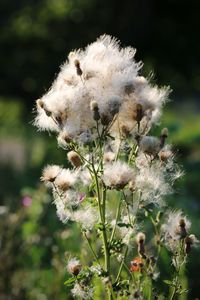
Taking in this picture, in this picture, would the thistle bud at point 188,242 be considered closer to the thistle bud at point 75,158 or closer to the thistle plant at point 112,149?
the thistle plant at point 112,149

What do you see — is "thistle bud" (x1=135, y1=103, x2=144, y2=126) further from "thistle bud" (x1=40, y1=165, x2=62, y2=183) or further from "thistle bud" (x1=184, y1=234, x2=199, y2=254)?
"thistle bud" (x1=184, y1=234, x2=199, y2=254)

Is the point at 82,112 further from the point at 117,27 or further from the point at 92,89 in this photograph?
the point at 117,27

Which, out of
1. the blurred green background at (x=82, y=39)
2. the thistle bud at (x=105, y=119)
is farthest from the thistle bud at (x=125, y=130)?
the blurred green background at (x=82, y=39)

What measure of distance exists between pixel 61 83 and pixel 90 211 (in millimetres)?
485

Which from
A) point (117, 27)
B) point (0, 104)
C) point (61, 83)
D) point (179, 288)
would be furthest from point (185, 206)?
point (0, 104)

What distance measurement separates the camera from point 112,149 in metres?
2.99

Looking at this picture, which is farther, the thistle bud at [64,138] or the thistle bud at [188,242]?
the thistle bud at [188,242]

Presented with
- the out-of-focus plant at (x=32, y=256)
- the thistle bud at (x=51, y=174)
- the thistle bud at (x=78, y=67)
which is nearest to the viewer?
the thistle bud at (x=78, y=67)

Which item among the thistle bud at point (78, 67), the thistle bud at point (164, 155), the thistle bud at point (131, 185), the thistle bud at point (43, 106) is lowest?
the thistle bud at point (131, 185)

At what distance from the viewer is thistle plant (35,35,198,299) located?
2.59m

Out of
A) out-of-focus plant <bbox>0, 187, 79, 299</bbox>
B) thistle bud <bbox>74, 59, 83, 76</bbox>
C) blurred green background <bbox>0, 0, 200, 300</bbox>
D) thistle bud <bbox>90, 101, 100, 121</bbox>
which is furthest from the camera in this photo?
blurred green background <bbox>0, 0, 200, 300</bbox>

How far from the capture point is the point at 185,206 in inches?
229

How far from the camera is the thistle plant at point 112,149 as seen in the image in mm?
2592

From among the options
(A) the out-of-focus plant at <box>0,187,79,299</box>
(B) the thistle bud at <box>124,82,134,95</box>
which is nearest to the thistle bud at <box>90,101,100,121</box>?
(B) the thistle bud at <box>124,82,134,95</box>
